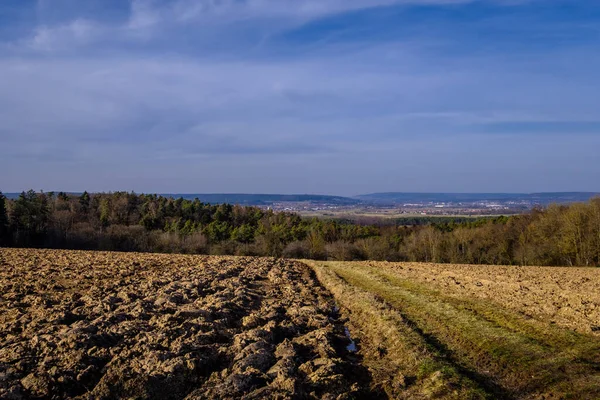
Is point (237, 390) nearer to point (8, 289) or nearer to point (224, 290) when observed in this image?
point (224, 290)

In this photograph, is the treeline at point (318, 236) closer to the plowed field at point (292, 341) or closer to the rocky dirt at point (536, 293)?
the rocky dirt at point (536, 293)

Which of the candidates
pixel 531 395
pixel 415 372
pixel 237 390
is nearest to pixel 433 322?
pixel 415 372

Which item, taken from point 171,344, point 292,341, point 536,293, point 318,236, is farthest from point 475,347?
point 318,236

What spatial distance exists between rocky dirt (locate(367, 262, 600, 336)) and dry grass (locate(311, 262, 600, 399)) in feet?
1.87

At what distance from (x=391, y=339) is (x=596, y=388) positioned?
523 cm

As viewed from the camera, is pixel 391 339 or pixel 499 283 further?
pixel 499 283

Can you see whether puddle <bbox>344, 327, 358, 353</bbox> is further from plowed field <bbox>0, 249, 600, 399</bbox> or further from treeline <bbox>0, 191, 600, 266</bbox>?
treeline <bbox>0, 191, 600, 266</bbox>

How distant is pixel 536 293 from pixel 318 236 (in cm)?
6247

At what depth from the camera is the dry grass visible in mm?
9453

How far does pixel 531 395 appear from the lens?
898 centimetres

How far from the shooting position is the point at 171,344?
36.9 ft

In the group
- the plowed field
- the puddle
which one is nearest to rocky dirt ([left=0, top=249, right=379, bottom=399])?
the plowed field

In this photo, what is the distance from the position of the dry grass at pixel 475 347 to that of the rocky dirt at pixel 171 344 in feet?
3.69

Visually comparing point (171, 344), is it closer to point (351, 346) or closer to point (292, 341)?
point (292, 341)
